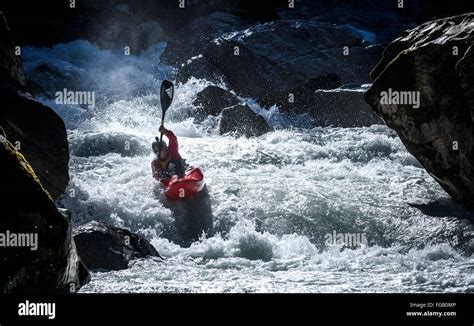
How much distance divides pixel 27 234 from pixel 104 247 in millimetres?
2750

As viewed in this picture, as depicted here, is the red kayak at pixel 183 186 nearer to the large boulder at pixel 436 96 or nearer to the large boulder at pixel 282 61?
the large boulder at pixel 436 96

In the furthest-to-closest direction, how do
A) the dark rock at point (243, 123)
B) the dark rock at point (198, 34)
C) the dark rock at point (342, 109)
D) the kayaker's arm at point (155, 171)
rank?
1. the dark rock at point (198, 34)
2. the dark rock at point (342, 109)
3. the dark rock at point (243, 123)
4. the kayaker's arm at point (155, 171)

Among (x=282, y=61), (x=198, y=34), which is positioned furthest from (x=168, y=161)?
(x=198, y=34)

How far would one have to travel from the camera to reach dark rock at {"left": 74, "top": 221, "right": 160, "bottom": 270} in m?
6.76

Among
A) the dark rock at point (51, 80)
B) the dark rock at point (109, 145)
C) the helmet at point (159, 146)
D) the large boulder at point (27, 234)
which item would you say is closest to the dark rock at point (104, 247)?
the large boulder at point (27, 234)

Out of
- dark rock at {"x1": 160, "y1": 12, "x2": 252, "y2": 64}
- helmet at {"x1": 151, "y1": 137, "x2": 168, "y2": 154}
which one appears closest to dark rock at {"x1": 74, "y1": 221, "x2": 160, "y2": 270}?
helmet at {"x1": 151, "y1": 137, "x2": 168, "y2": 154}

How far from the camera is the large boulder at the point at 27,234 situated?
13.3ft

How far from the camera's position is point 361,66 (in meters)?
18.3

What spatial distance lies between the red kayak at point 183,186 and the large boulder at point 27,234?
5026mm

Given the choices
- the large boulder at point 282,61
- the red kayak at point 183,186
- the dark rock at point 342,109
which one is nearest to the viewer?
the red kayak at point 183,186

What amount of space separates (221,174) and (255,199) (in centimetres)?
177

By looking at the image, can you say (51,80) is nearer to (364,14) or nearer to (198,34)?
(198,34)

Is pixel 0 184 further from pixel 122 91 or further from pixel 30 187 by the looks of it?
pixel 122 91

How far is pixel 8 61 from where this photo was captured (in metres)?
7.68
